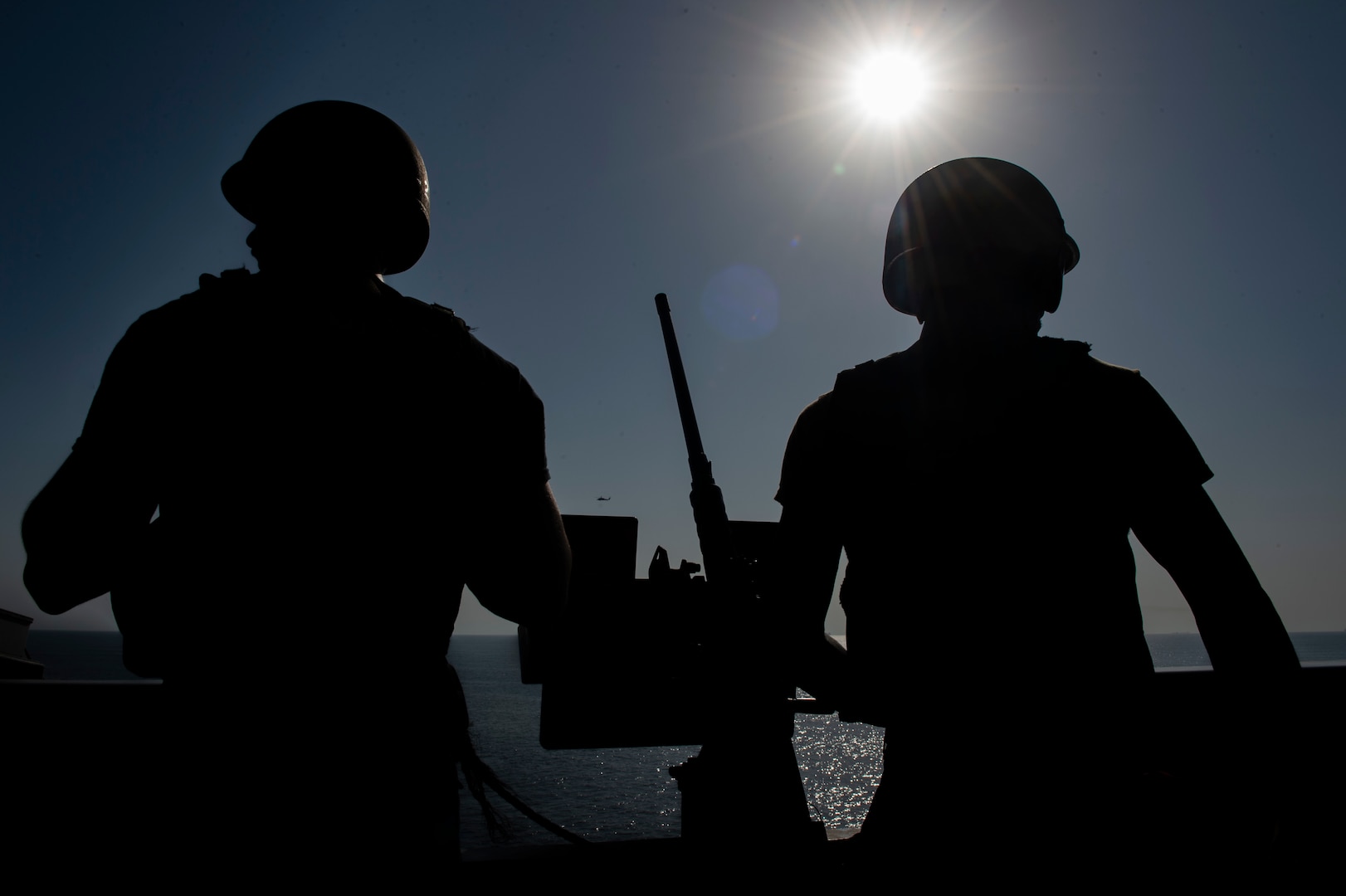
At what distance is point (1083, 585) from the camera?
1368 millimetres

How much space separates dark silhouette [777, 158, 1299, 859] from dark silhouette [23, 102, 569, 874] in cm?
91

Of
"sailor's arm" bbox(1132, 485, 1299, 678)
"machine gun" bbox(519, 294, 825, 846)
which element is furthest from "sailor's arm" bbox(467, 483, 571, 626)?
"sailor's arm" bbox(1132, 485, 1299, 678)

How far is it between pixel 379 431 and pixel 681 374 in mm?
2114

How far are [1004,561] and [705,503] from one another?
1.34 m

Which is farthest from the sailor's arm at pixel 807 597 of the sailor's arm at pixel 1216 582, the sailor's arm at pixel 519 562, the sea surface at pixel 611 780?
the sea surface at pixel 611 780

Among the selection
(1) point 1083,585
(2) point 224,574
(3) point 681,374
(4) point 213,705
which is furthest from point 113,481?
(3) point 681,374

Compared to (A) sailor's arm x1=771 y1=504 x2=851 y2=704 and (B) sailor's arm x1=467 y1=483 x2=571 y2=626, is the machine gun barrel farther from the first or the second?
(B) sailor's arm x1=467 y1=483 x2=571 y2=626

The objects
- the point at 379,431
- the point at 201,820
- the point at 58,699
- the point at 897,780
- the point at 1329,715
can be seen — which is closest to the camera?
the point at 201,820

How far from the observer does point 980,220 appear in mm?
1773

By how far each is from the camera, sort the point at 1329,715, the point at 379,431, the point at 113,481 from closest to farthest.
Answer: the point at 113,481, the point at 379,431, the point at 1329,715

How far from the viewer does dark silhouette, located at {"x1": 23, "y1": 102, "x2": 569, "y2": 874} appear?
1109 millimetres

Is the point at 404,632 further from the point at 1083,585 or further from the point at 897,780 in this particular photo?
the point at 1083,585

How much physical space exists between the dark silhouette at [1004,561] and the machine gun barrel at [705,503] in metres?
0.51

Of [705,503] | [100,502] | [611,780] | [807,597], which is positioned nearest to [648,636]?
[705,503]
